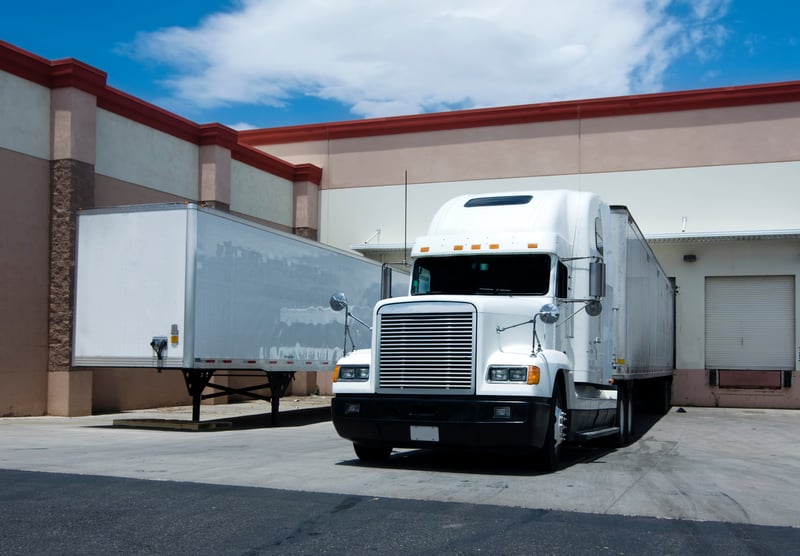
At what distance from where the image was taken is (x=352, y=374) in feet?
37.1

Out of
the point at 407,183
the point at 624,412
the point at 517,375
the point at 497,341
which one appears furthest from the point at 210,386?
the point at 407,183

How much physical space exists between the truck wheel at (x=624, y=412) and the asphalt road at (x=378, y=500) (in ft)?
0.86

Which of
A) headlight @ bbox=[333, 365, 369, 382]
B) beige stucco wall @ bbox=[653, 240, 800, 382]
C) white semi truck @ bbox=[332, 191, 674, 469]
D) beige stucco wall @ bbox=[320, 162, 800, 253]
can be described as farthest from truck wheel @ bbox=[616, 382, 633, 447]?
beige stucco wall @ bbox=[653, 240, 800, 382]

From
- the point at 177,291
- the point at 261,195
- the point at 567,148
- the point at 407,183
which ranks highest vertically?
the point at 567,148

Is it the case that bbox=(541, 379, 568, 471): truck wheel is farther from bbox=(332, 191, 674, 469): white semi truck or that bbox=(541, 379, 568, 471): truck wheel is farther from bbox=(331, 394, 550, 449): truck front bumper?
bbox=(331, 394, 550, 449): truck front bumper

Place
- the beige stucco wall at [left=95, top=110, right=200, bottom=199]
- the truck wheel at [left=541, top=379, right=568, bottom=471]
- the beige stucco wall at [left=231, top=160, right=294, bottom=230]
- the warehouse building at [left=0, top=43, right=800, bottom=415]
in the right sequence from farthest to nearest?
1. the beige stucco wall at [left=231, top=160, right=294, bottom=230]
2. the beige stucco wall at [left=95, top=110, right=200, bottom=199]
3. the warehouse building at [left=0, top=43, right=800, bottom=415]
4. the truck wheel at [left=541, top=379, right=568, bottom=471]

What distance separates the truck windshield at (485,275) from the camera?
462 inches

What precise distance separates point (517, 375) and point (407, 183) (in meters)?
19.8

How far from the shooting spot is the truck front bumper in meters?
10.3

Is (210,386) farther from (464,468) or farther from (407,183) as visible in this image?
(407,183)

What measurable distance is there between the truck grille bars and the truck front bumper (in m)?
0.19

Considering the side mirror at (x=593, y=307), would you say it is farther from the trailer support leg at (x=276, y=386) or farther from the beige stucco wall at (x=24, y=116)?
the beige stucco wall at (x=24, y=116)

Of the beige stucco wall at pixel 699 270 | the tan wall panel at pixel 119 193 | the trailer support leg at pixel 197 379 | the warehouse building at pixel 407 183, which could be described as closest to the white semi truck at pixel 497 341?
the trailer support leg at pixel 197 379

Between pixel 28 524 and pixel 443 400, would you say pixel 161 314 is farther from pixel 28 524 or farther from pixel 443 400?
pixel 28 524
